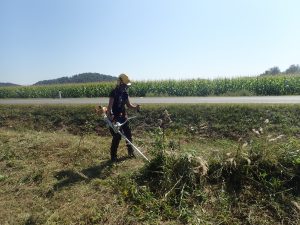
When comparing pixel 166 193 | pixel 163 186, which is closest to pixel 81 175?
pixel 163 186

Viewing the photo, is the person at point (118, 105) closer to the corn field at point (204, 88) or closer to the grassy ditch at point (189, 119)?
the grassy ditch at point (189, 119)

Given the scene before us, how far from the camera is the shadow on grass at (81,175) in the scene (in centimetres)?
652

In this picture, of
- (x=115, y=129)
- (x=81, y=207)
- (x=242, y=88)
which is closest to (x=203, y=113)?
(x=115, y=129)

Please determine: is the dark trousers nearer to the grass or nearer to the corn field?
the grass

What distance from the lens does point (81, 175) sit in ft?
22.4

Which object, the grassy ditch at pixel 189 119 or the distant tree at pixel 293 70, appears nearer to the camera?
the grassy ditch at pixel 189 119

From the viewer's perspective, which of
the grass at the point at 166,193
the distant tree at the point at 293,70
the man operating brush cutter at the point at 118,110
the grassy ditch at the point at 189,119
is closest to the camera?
the grass at the point at 166,193

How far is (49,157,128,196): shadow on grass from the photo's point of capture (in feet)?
21.4

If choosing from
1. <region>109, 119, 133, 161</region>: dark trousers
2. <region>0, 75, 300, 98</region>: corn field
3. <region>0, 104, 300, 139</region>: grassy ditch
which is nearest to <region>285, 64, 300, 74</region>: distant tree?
<region>0, 75, 300, 98</region>: corn field

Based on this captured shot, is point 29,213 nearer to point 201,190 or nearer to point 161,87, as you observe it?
point 201,190

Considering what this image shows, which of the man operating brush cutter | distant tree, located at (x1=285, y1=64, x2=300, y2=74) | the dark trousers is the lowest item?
the dark trousers

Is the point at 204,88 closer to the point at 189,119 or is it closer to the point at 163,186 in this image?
the point at 189,119

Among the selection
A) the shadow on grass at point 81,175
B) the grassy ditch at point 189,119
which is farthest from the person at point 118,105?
the grassy ditch at point 189,119

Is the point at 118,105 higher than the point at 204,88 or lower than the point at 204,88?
lower
